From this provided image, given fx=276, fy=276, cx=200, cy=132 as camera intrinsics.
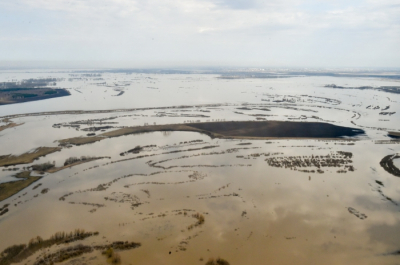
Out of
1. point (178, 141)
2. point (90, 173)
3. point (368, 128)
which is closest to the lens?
point (90, 173)

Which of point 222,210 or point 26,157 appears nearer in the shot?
point 222,210

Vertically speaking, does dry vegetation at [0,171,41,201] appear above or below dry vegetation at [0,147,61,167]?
below

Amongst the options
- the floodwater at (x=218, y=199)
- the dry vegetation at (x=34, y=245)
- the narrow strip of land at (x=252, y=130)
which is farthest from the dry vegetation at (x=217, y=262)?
the narrow strip of land at (x=252, y=130)

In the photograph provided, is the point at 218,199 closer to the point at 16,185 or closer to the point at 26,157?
the point at 16,185

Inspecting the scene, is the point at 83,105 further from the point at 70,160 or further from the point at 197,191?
the point at 197,191

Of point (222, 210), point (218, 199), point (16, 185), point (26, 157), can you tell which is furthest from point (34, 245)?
point (26, 157)

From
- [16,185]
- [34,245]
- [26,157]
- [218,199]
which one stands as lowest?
[34,245]

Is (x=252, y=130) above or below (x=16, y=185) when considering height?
above

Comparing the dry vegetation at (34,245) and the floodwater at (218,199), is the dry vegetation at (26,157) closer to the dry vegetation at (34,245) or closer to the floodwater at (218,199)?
the floodwater at (218,199)

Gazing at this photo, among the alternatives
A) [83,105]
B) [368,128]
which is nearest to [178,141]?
[368,128]

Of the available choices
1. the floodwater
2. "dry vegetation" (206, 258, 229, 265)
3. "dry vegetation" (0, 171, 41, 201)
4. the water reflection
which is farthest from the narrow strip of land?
"dry vegetation" (206, 258, 229, 265)

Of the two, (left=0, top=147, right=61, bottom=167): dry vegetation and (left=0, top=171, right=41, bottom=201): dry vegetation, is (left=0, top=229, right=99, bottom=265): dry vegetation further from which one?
(left=0, top=147, right=61, bottom=167): dry vegetation
